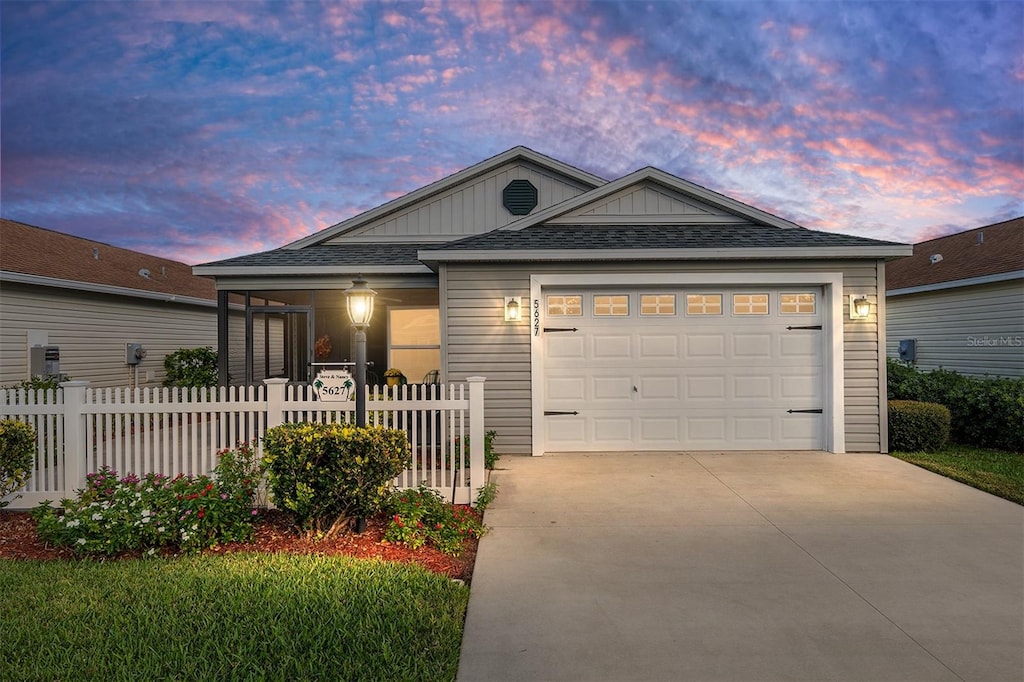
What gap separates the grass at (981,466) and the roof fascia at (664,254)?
2948 millimetres

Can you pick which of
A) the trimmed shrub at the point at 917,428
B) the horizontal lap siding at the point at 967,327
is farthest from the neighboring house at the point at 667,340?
the horizontal lap siding at the point at 967,327

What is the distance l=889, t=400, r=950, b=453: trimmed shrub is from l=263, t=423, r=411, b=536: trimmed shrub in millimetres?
7525

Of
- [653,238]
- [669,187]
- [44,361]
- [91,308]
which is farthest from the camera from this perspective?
[91,308]

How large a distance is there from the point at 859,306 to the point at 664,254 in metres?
2.95

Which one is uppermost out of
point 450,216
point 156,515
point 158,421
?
point 450,216

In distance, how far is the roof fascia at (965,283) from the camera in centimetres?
1114

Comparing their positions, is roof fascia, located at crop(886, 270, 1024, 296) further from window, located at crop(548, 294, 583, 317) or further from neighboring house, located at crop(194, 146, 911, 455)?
window, located at crop(548, 294, 583, 317)

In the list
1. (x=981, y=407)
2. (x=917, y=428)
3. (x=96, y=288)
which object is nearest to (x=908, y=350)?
(x=981, y=407)

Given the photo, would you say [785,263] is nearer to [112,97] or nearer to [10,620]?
[10,620]

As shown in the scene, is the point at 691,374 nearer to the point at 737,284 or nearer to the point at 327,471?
the point at 737,284

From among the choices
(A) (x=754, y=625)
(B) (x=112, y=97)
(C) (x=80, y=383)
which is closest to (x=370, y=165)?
(B) (x=112, y=97)

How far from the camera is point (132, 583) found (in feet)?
11.3

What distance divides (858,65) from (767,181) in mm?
3614

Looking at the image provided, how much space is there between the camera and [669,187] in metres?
8.63
